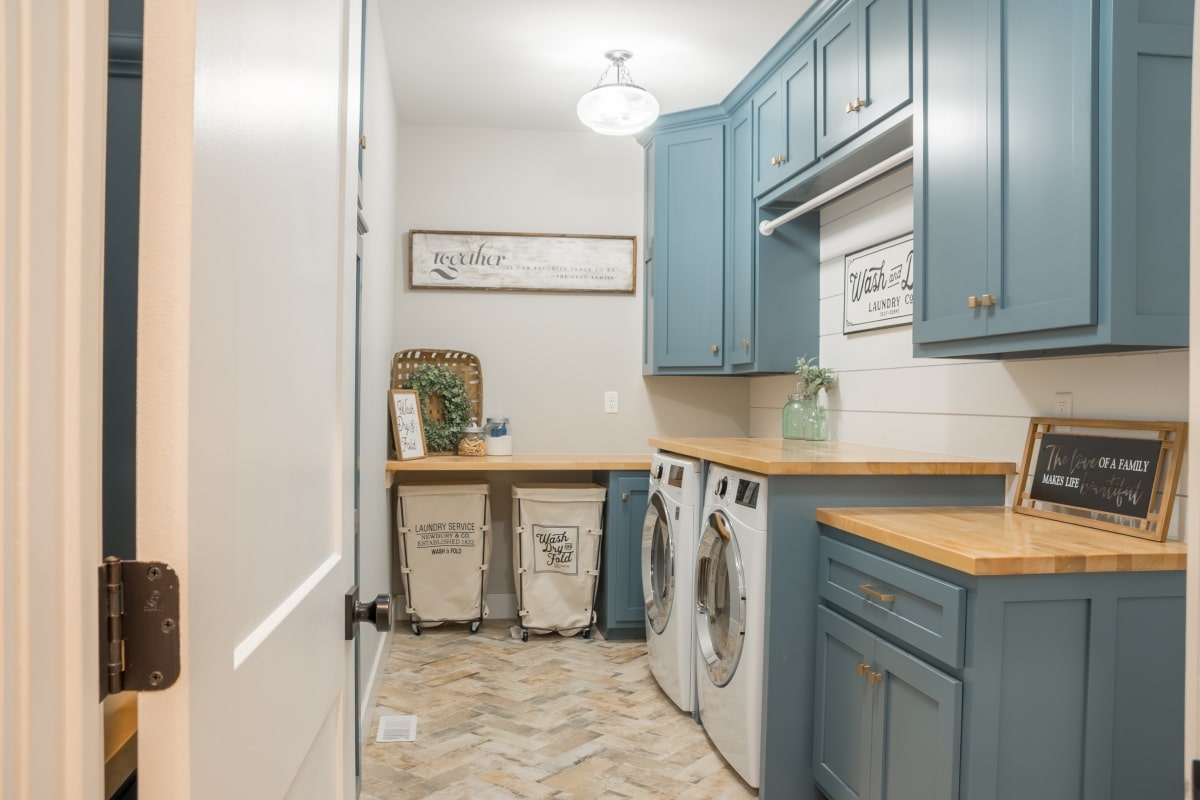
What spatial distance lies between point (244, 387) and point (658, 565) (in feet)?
9.10

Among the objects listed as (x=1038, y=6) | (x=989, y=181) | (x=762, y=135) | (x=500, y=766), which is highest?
(x=762, y=135)

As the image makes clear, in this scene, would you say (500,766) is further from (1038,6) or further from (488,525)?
(1038,6)

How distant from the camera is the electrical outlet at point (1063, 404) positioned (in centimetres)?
211

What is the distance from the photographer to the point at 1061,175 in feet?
5.66

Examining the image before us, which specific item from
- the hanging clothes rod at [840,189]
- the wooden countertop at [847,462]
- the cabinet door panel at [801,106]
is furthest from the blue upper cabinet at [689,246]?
the wooden countertop at [847,462]

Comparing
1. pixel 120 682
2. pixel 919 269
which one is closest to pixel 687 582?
pixel 919 269

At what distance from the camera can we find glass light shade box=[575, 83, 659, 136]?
3.38 meters

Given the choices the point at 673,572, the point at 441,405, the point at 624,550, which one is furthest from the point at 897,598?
the point at 441,405

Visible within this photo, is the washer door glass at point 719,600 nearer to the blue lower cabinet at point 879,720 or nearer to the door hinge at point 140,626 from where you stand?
the blue lower cabinet at point 879,720

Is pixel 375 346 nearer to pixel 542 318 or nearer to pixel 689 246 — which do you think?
pixel 542 318

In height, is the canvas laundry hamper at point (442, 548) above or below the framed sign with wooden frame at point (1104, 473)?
below

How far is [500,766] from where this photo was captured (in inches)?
104

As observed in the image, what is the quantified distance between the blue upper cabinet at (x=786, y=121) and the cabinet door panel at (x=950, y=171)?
2.30 feet

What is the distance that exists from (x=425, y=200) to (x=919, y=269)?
2860 mm
